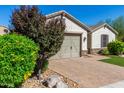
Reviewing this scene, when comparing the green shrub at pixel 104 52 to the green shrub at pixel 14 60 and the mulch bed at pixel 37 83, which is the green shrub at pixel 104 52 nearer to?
the mulch bed at pixel 37 83

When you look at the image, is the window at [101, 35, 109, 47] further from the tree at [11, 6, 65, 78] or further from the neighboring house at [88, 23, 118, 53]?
the tree at [11, 6, 65, 78]

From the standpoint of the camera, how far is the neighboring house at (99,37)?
21.9 m

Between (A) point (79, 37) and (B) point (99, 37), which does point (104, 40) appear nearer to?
(B) point (99, 37)

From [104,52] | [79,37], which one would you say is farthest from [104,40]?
[79,37]

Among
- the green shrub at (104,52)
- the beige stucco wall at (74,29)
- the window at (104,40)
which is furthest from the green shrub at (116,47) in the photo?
the beige stucco wall at (74,29)

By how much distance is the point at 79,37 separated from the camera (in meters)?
19.4

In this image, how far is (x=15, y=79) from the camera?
8.21 m

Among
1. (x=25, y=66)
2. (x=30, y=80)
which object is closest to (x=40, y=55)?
(x=30, y=80)

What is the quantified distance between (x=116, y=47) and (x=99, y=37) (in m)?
2.26

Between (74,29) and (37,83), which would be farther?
(74,29)

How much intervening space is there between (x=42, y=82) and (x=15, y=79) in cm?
194

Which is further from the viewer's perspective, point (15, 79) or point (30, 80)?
point (30, 80)

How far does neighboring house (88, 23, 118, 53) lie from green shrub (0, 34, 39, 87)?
13.9 meters
